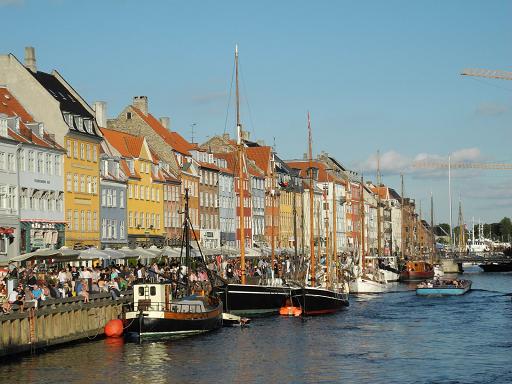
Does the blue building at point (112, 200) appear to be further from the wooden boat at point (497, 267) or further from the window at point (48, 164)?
the wooden boat at point (497, 267)

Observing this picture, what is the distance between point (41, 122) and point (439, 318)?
34.5m

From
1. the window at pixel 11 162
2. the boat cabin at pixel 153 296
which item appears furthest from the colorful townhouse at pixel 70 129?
the boat cabin at pixel 153 296

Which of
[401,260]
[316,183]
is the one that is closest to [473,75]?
[401,260]

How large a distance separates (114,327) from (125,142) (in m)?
52.0

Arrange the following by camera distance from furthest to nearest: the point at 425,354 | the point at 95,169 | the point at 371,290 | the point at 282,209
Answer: the point at 282,209
the point at 371,290
the point at 95,169
the point at 425,354

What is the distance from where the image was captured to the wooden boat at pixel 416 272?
147500 mm

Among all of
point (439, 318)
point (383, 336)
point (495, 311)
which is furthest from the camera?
point (495, 311)

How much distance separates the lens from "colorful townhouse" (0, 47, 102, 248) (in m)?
91.9

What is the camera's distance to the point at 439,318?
74875mm

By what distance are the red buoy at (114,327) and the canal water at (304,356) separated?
0.85 m

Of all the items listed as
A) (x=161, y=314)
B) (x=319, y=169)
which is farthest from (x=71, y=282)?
(x=319, y=169)

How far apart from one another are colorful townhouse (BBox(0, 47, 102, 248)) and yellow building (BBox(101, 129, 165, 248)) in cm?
692

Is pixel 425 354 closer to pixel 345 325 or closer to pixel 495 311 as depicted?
pixel 345 325

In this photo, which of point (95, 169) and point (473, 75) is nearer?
point (95, 169)
